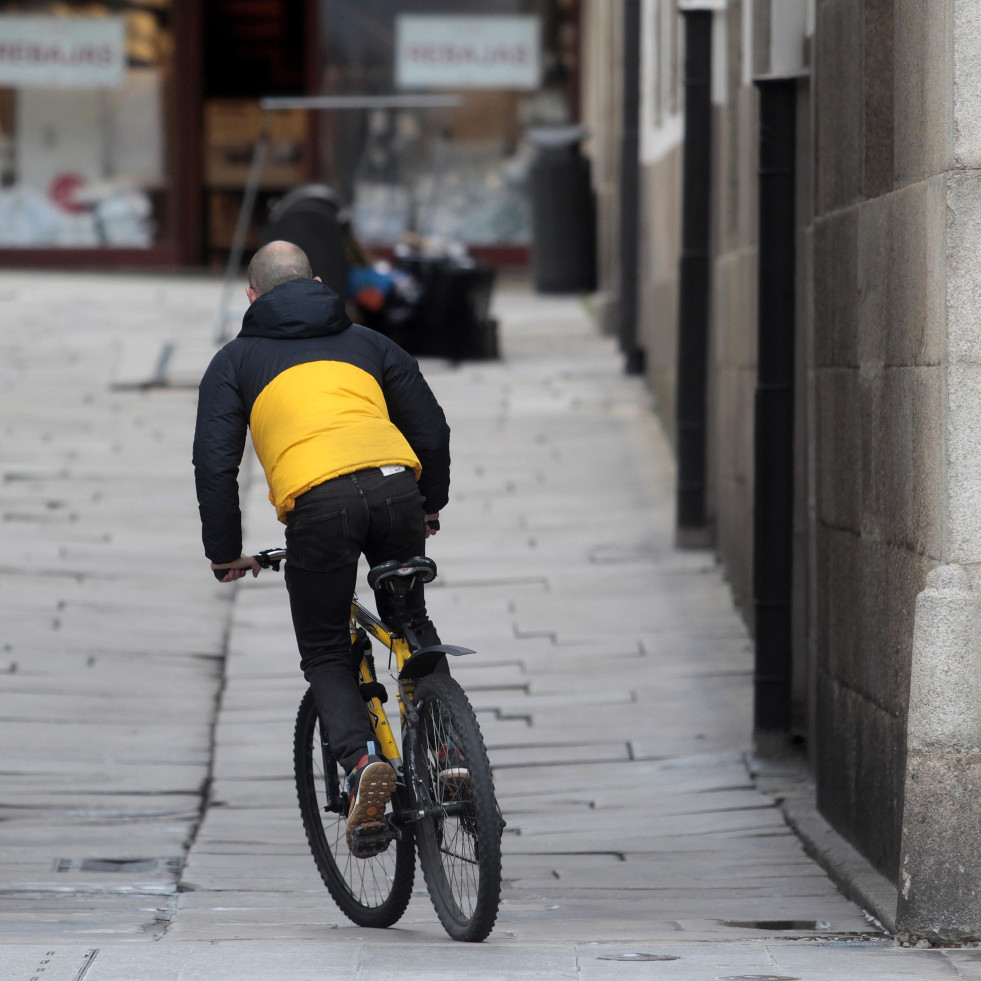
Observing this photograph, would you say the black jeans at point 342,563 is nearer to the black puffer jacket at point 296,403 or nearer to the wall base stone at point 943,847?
the black puffer jacket at point 296,403

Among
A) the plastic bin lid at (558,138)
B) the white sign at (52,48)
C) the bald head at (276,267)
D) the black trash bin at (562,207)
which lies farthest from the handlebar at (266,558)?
the white sign at (52,48)

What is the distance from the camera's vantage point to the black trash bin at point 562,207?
61.9 feet

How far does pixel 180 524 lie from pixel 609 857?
4864 millimetres

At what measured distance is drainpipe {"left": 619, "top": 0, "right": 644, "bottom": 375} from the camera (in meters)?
14.2

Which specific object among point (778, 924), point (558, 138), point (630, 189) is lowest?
point (778, 924)

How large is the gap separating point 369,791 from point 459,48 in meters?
17.4

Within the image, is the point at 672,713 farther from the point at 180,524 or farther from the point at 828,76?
the point at 180,524

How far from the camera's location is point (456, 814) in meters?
4.40

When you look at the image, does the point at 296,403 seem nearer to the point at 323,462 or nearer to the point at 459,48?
the point at 323,462

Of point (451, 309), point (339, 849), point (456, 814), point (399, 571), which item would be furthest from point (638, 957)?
point (451, 309)

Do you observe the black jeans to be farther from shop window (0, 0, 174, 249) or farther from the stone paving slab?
shop window (0, 0, 174, 249)

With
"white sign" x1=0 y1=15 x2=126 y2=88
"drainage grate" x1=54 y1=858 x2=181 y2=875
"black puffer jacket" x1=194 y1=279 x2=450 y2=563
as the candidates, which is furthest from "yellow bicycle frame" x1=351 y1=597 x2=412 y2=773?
"white sign" x1=0 y1=15 x2=126 y2=88

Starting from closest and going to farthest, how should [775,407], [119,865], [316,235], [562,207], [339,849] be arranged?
[339,849] < [119,865] < [775,407] < [316,235] < [562,207]

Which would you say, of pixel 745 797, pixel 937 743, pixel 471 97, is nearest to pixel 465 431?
pixel 745 797
